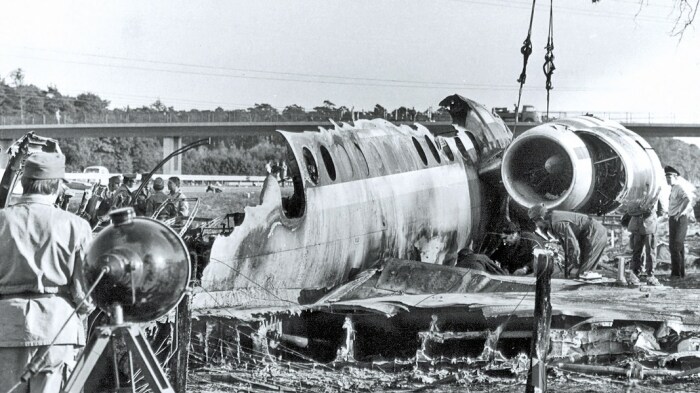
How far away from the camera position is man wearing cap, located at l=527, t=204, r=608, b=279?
1460 cm

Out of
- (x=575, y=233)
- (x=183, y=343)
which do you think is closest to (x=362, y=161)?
(x=575, y=233)

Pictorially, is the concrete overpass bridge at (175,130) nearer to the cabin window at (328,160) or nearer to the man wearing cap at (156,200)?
the man wearing cap at (156,200)

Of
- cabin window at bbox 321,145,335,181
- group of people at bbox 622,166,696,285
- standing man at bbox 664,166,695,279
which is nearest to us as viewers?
cabin window at bbox 321,145,335,181

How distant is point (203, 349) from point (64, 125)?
67605mm

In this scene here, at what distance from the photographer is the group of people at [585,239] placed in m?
14.6

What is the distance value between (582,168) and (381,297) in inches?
218

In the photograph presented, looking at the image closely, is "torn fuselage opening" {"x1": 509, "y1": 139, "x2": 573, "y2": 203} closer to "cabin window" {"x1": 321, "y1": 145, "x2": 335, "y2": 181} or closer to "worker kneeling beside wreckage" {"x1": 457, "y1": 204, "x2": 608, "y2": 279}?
"worker kneeling beside wreckage" {"x1": 457, "y1": 204, "x2": 608, "y2": 279}

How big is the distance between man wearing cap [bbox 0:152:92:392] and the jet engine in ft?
2.12

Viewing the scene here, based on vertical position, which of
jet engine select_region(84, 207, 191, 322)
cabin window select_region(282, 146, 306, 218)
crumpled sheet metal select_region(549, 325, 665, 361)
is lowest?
crumpled sheet metal select_region(549, 325, 665, 361)

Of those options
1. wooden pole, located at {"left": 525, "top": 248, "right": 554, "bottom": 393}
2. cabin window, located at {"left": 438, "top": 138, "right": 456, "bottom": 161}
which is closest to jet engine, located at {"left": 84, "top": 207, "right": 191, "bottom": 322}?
wooden pole, located at {"left": 525, "top": 248, "right": 554, "bottom": 393}

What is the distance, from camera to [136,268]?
490 centimetres

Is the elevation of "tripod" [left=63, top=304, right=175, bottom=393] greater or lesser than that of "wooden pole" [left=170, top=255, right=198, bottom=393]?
greater

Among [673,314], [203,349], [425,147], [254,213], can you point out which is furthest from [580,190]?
[203,349]

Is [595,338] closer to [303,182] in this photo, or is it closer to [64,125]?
[303,182]
